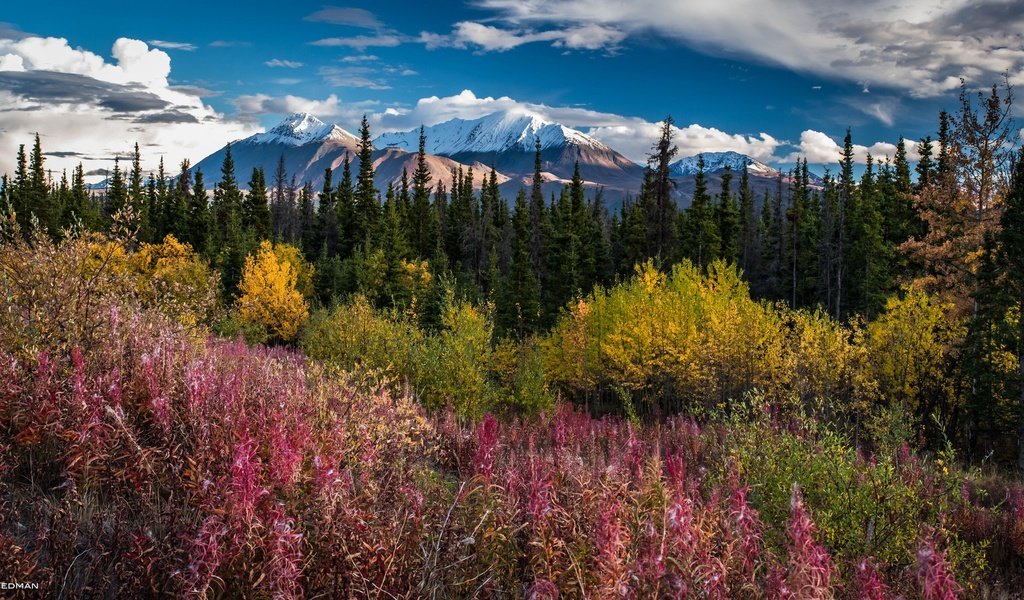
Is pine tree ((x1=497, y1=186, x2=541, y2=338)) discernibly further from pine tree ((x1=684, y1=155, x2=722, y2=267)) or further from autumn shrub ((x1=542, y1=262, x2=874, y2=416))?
pine tree ((x1=684, y1=155, x2=722, y2=267))

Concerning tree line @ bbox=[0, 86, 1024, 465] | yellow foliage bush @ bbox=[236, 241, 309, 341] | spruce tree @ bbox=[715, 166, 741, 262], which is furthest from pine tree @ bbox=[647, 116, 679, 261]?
yellow foliage bush @ bbox=[236, 241, 309, 341]

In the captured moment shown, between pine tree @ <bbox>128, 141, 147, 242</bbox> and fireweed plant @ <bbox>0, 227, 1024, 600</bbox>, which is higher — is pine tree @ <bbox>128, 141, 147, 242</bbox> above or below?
above

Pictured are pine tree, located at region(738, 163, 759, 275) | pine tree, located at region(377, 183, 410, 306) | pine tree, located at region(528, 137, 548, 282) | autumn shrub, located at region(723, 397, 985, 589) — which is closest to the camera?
autumn shrub, located at region(723, 397, 985, 589)

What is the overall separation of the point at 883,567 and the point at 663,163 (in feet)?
147

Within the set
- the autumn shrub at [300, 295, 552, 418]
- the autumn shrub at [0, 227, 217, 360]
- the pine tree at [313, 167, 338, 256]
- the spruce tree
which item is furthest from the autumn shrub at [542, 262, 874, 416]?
the pine tree at [313, 167, 338, 256]

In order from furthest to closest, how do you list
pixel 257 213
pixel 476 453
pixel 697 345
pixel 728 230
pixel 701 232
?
pixel 257 213, pixel 728 230, pixel 701 232, pixel 697 345, pixel 476 453

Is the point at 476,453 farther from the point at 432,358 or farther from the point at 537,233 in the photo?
the point at 537,233

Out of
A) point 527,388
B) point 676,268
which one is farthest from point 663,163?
point 527,388

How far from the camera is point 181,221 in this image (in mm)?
71125

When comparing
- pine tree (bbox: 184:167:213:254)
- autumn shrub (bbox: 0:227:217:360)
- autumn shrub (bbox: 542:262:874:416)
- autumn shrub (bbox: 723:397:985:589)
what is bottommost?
autumn shrub (bbox: 542:262:874:416)

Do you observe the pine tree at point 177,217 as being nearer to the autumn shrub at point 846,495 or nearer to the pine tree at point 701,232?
the pine tree at point 701,232

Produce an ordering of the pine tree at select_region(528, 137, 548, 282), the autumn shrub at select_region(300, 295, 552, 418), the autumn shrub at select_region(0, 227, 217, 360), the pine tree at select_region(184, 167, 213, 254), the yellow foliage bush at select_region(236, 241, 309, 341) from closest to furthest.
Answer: the autumn shrub at select_region(0, 227, 217, 360)
the autumn shrub at select_region(300, 295, 552, 418)
the yellow foliage bush at select_region(236, 241, 309, 341)
the pine tree at select_region(528, 137, 548, 282)
the pine tree at select_region(184, 167, 213, 254)

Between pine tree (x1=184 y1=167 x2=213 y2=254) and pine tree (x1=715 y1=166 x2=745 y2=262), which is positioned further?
pine tree (x1=184 y1=167 x2=213 y2=254)

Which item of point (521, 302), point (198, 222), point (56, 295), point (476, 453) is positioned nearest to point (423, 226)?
point (521, 302)
